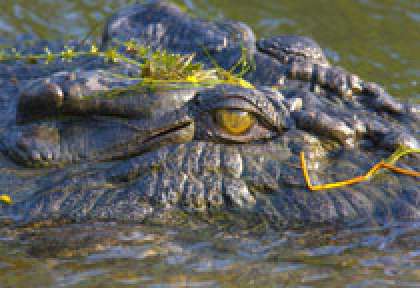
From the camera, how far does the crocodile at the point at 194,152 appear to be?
4.16m

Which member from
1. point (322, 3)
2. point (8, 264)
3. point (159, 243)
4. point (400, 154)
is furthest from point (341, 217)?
point (322, 3)

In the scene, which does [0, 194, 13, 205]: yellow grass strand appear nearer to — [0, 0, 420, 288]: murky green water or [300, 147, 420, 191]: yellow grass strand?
[0, 0, 420, 288]: murky green water

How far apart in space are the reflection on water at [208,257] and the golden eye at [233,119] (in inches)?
24.0

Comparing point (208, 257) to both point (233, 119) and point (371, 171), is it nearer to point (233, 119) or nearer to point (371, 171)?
point (233, 119)

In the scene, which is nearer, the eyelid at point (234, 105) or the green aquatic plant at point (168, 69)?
the eyelid at point (234, 105)

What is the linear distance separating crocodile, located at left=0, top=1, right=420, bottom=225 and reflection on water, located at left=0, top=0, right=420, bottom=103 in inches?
193

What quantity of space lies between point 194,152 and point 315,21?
6.43 m

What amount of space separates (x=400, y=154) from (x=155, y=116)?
147cm

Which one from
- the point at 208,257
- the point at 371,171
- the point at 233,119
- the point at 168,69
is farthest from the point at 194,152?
the point at 371,171

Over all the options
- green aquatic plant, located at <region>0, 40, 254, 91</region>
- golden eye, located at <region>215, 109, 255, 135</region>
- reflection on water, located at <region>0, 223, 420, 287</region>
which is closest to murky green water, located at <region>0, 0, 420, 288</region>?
reflection on water, located at <region>0, 223, 420, 287</region>

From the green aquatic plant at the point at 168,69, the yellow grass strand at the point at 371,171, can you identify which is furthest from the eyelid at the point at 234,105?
the yellow grass strand at the point at 371,171

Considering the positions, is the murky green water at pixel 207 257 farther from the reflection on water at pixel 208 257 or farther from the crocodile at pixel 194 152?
the crocodile at pixel 194 152

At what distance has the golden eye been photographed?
169 inches

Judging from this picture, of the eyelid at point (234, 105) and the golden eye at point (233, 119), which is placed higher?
the eyelid at point (234, 105)
